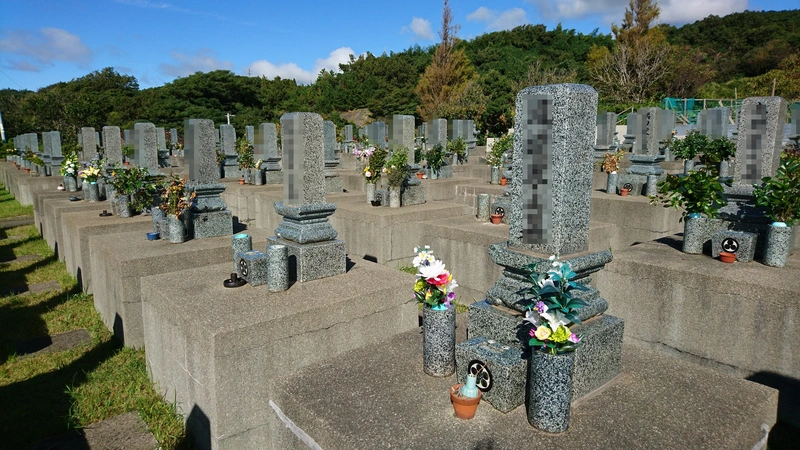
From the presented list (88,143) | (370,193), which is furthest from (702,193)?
(88,143)

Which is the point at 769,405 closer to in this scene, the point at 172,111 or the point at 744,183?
the point at 744,183

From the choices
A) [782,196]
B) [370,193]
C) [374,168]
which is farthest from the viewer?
[374,168]

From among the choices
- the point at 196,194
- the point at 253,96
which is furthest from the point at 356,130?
the point at 196,194

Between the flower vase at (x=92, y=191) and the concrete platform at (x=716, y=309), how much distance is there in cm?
916

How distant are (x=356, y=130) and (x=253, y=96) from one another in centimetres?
1482

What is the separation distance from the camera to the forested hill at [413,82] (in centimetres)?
3588

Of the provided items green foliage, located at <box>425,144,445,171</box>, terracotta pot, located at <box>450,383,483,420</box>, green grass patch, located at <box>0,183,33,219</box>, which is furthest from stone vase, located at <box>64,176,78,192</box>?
terracotta pot, located at <box>450,383,483,420</box>

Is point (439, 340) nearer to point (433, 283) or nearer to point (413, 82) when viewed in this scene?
point (433, 283)

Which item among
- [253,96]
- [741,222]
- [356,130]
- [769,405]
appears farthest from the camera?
[253,96]

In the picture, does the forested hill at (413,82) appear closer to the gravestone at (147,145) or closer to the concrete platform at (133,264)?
the gravestone at (147,145)

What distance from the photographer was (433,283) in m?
3.27

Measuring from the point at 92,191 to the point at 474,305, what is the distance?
353 inches

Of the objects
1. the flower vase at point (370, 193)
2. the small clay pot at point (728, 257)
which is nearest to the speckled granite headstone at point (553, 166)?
the small clay pot at point (728, 257)

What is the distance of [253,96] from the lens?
4753 centimetres
